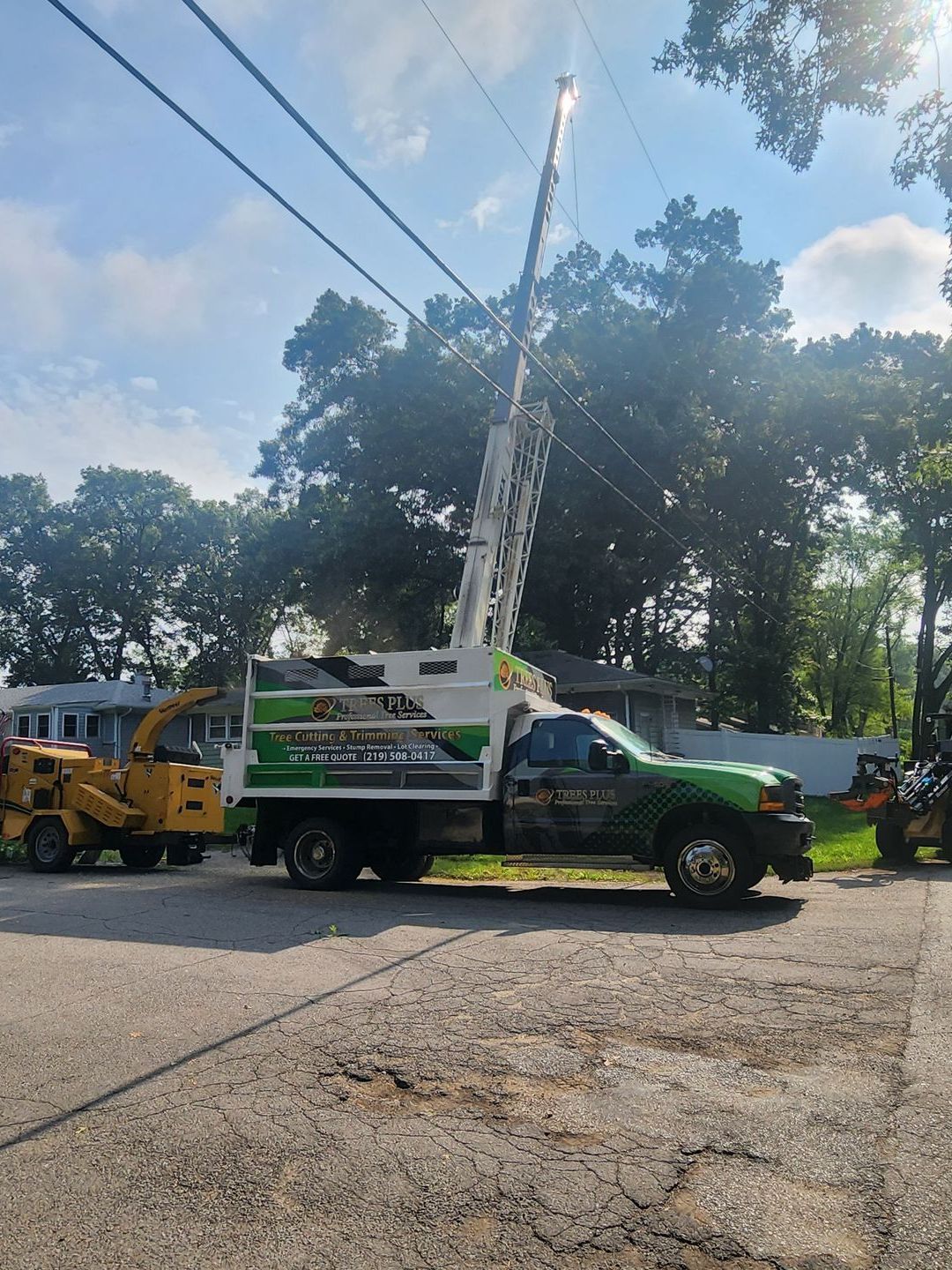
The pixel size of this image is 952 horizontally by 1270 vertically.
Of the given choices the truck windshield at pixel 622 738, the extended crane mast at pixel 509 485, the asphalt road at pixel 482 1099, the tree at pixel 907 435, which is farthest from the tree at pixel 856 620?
the asphalt road at pixel 482 1099

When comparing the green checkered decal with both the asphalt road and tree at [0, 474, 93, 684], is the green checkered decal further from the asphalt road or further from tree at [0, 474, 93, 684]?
tree at [0, 474, 93, 684]

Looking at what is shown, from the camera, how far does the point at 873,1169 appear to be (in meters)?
3.52

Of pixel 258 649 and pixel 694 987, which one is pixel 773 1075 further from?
pixel 258 649

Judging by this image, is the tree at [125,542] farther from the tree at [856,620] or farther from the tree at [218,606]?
the tree at [856,620]

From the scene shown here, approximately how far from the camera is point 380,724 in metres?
11.1

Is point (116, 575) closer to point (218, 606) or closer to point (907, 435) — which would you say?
point (218, 606)

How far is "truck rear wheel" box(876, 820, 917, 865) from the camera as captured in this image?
13555 mm

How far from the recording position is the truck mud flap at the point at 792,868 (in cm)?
924

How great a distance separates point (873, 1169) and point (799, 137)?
31.6 feet

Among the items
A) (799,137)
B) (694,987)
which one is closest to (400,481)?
(799,137)

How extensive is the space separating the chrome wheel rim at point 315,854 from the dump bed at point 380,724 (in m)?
0.52

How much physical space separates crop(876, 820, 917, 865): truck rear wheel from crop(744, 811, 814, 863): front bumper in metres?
5.11

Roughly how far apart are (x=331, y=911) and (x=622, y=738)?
358 cm

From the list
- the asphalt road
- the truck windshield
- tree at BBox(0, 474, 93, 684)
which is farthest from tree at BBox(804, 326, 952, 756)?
tree at BBox(0, 474, 93, 684)
